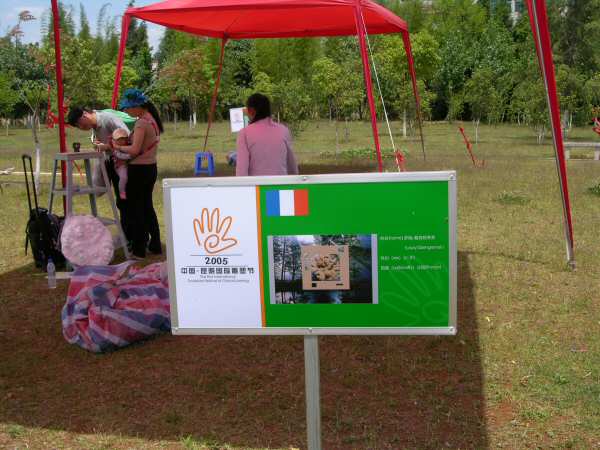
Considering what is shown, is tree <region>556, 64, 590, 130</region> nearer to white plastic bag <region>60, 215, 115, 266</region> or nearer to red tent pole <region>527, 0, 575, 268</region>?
red tent pole <region>527, 0, 575, 268</region>

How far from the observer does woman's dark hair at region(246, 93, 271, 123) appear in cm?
534

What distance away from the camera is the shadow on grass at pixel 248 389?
3369 mm

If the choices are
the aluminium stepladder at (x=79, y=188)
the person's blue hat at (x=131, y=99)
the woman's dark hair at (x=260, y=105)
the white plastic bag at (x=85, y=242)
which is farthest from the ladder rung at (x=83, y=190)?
the woman's dark hair at (x=260, y=105)

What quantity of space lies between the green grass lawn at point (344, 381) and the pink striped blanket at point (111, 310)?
10cm

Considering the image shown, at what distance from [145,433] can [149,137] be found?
364cm

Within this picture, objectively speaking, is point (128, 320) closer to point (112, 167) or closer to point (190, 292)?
point (190, 292)

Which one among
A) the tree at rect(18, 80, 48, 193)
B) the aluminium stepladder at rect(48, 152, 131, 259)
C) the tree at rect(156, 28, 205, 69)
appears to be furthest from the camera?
the tree at rect(156, 28, 205, 69)

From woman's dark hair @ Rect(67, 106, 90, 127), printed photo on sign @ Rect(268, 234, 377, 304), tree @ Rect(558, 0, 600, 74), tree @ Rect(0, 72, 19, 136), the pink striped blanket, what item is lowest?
the pink striped blanket

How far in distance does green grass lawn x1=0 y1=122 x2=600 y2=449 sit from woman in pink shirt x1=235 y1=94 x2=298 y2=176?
53.1 inches

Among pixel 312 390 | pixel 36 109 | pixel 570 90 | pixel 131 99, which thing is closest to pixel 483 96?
pixel 570 90

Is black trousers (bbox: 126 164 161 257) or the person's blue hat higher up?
the person's blue hat

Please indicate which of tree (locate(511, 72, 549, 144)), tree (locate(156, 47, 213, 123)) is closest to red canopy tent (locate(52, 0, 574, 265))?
tree (locate(511, 72, 549, 144))

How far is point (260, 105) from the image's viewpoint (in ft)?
17.5

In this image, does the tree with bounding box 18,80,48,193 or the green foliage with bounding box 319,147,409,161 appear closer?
the tree with bounding box 18,80,48,193
